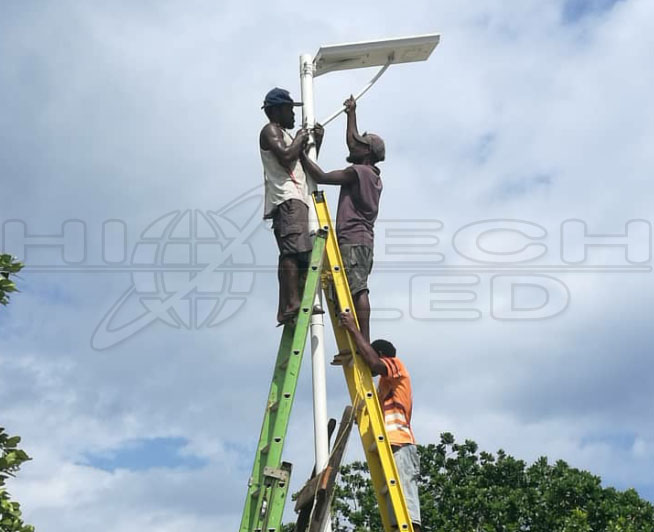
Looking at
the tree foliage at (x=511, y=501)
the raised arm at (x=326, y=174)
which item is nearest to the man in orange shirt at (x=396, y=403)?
the raised arm at (x=326, y=174)

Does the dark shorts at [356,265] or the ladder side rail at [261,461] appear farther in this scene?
the dark shorts at [356,265]

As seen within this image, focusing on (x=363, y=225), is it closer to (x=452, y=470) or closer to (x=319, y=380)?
(x=319, y=380)

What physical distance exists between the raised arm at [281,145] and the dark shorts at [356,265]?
32.4 inches

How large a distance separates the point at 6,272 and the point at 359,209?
9.58 ft

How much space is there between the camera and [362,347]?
7.61 metres

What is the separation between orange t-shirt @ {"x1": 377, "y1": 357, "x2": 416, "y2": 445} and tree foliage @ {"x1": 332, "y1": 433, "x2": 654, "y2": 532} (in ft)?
39.9

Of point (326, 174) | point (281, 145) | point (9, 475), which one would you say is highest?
point (281, 145)

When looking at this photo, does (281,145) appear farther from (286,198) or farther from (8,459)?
(8,459)

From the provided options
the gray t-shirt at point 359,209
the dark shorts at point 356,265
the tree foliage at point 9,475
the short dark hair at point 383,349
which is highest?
the gray t-shirt at point 359,209

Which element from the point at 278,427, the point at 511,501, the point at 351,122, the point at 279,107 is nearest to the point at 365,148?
the point at 351,122

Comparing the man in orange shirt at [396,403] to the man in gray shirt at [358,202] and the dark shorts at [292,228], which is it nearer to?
the man in gray shirt at [358,202]

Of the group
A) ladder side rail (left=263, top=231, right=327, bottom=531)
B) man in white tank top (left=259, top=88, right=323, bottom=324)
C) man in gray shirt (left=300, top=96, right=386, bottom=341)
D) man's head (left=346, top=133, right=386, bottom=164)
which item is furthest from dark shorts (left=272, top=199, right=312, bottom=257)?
man's head (left=346, top=133, right=386, bottom=164)

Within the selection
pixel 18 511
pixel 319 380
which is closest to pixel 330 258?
pixel 319 380

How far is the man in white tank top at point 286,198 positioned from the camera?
7812 mm
